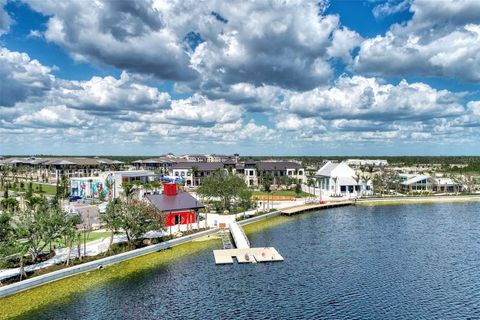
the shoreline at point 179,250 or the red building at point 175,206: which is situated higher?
the red building at point 175,206

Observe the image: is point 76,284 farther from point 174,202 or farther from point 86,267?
point 174,202

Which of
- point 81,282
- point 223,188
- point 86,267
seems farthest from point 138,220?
point 223,188

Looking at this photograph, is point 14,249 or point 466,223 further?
point 466,223

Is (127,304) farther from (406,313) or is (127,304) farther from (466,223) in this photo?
(466,223)

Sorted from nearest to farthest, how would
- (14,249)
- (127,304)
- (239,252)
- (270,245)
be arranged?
(127,304)
(14,249)
(239,252)
(270,245)

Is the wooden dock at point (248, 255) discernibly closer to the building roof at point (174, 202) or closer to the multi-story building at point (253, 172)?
the building roof at point (174, 202)

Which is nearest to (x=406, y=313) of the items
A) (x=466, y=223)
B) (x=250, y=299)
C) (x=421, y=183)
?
(x=250, y=299)

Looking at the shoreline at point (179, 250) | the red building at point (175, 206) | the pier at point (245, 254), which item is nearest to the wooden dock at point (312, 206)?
the shoreline at point (179, 250)

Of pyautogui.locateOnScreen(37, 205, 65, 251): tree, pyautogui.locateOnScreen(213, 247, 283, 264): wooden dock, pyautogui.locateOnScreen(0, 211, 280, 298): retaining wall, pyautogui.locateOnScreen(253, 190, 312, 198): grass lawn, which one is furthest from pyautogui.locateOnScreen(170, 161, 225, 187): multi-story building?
pyautogui.locateOnScreen(37, 205, 65, 251): tree
